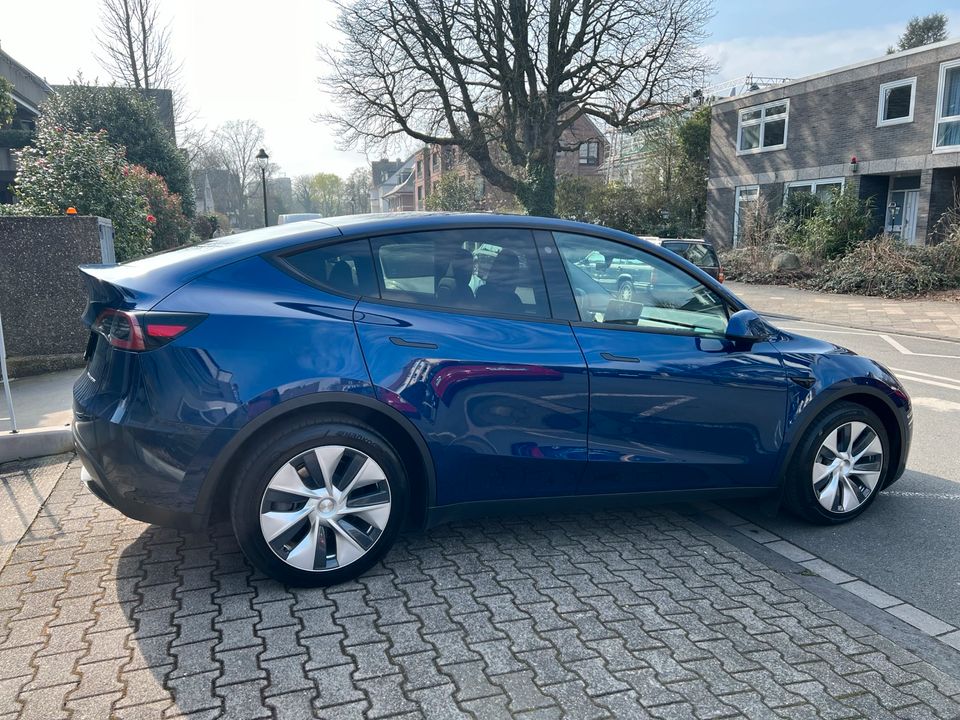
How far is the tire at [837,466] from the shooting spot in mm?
4012

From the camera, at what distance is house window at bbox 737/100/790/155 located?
92.3 feet

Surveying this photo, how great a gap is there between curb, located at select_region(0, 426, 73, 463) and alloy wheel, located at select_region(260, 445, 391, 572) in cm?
267

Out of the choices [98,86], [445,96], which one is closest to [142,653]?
[98,86]

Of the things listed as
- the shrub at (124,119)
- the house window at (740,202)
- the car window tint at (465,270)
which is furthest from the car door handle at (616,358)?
the house window at (740,202)

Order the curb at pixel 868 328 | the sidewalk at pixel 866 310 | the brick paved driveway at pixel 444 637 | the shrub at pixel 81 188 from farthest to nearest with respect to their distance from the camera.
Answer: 1. the sidewalk at pixel 866 310
2. the curb at pixel 868 328
3. the shrub at pixel 81 188
4. the brick paved driveway at pixel 444 637

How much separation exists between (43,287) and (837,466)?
7.24 m

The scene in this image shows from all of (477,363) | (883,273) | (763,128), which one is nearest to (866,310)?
(883,273)

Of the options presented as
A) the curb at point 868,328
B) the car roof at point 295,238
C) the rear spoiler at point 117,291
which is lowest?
the curb at point 868,328

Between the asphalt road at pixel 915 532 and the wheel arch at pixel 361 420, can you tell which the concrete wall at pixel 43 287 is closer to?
the wheel arch at pixel 361 420

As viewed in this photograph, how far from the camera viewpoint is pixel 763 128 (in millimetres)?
29188

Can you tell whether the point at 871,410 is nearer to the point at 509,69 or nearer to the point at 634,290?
the point at 634,290

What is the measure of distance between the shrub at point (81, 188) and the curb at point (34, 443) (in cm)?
456

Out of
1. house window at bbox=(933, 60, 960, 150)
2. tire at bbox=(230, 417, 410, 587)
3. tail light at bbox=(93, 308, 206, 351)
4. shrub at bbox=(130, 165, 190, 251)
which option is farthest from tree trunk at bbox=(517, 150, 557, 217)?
tail light at bbox=(93, 308, 206, 351)

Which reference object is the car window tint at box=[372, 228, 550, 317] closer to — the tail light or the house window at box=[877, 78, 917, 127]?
the tail light
